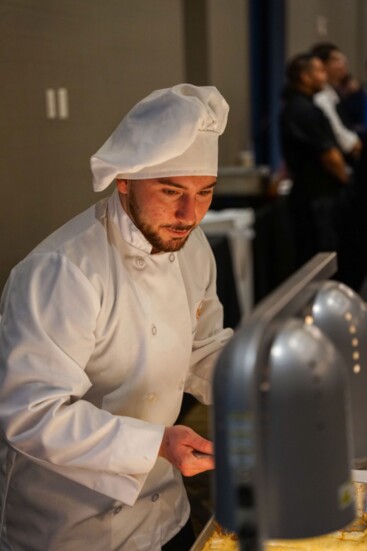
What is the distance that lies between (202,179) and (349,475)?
63 centimetres

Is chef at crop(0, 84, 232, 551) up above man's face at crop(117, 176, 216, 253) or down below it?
below

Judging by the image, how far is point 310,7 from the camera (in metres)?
9.29

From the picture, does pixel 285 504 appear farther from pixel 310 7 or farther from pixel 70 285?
pixel 310 7

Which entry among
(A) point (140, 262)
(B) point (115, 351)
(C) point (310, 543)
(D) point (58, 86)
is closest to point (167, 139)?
(A) point (140, 262)

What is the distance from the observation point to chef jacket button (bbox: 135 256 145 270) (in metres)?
1.55

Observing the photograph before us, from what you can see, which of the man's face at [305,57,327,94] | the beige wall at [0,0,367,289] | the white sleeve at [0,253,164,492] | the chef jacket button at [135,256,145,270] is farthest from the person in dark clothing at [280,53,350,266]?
the white sleeve at [0,253,164,492]

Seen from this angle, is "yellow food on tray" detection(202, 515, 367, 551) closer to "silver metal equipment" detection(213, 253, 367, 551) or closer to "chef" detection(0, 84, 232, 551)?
"chef" detection(0, 84, 232, 551)

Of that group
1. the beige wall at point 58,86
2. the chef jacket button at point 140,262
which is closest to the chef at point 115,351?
the chef jacket button at point 140,262

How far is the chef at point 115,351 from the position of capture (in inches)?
54.1

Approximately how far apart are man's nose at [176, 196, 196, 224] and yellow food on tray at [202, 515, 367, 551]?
1.49 feet

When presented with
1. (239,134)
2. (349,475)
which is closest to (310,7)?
(239,134)

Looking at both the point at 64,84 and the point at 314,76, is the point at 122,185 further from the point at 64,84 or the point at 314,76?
the point at 314,76

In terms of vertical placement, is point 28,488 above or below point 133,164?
below

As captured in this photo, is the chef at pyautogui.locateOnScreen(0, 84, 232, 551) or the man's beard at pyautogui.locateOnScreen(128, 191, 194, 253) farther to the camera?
the man's beard at pyautogui.locateOnScreen(128, 191, 194, 253)
